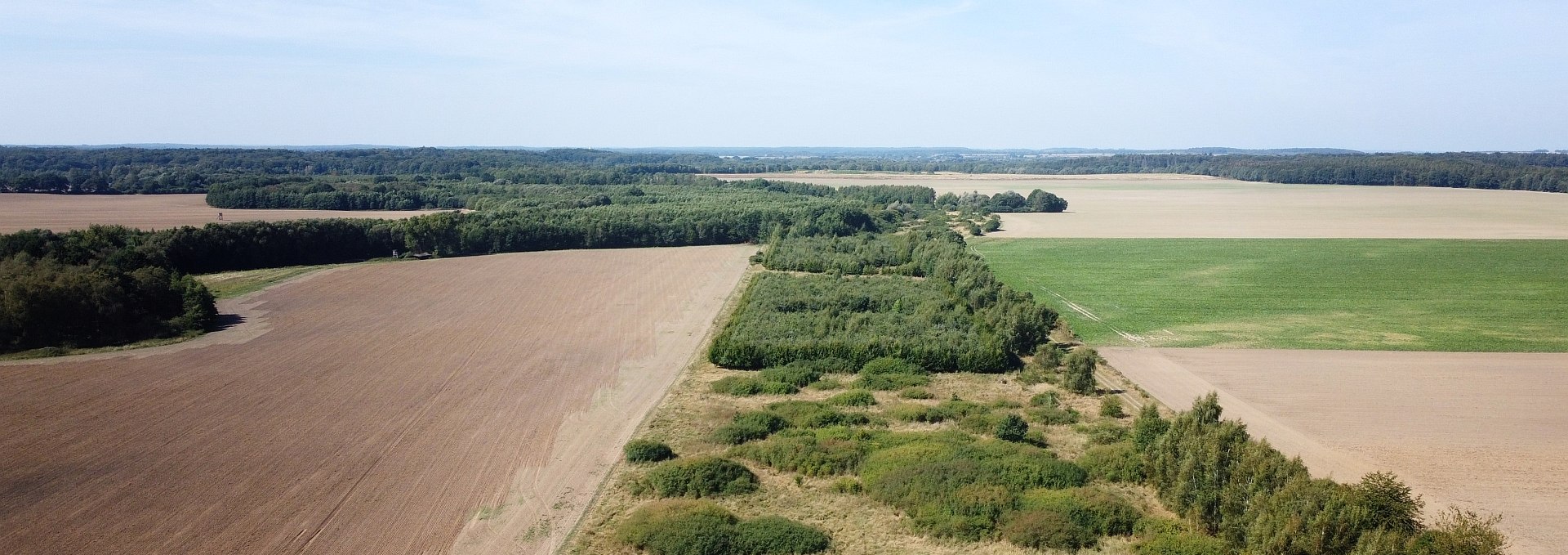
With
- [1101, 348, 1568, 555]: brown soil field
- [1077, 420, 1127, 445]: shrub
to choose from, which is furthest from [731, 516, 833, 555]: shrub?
[1101, 348, 1568, 555]: brown soil field

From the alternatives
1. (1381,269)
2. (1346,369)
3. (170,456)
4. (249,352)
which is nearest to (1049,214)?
(1381,269)

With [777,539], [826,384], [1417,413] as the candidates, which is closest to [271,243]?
[826,384]

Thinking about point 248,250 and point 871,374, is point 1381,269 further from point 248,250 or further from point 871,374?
point 248,250

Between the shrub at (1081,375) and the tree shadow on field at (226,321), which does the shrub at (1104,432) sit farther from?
the tree shadow on field at (226,321)

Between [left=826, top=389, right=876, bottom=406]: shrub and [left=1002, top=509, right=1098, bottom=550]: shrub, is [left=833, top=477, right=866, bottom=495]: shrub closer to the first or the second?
[left=1002, top=509, right=1098, bottom=550]: shrub

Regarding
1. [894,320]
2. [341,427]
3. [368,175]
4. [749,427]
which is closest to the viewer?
[749,427]

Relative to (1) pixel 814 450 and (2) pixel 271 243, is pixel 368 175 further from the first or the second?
(1) pixel 814 450

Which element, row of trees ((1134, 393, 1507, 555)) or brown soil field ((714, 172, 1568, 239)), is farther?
brown soil field ((714, 172, 1568, 239))
